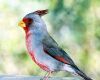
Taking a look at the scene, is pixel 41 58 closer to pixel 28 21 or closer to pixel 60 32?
pixel 28 21

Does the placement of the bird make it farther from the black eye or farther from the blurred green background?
the blurred green background

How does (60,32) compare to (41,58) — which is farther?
(60,32)

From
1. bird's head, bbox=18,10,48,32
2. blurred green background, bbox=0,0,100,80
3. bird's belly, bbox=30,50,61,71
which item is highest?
bird's head, bbox=18,10,48,32

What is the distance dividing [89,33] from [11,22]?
61cm

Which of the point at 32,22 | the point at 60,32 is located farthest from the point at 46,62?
the point at 60,32

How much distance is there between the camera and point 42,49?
2795 millimetres

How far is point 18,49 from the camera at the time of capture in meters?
4.82

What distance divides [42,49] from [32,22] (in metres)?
0.13

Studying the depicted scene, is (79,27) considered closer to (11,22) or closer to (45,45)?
(11,22)

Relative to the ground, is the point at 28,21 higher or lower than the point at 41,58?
higher

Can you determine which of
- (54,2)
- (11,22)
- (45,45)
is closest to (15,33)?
(11,22)

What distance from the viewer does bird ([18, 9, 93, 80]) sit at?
2753 millimetres

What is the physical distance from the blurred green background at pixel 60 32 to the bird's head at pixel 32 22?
200 centimetres

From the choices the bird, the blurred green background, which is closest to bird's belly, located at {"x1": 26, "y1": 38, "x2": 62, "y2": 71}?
the bird
